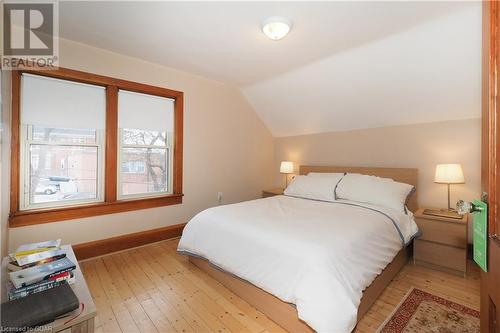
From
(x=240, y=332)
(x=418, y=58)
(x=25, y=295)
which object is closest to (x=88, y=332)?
(x=25, y=295)

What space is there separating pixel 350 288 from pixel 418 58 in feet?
7.56

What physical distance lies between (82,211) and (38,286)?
157cm

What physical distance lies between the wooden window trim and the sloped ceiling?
0.38 metres

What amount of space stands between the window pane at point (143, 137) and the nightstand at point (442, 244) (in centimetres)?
327

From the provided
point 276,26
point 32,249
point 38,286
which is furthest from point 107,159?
point 276,26

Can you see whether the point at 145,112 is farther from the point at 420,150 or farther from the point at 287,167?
the point at 420,150

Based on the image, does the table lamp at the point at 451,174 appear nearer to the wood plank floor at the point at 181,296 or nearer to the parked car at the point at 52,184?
the wood plank floor at the point at 181,296

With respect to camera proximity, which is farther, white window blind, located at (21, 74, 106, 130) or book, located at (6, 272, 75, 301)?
white window blind, located at (21, 74, 106, 130)

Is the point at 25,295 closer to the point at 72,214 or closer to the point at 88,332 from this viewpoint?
the point at 88,332

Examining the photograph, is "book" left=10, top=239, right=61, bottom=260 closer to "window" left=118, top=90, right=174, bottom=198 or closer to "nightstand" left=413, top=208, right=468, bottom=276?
"window" left=118, top=90, right=174, bottom=198

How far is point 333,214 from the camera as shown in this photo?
2299 millimetres

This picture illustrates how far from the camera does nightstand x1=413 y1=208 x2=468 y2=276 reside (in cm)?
225

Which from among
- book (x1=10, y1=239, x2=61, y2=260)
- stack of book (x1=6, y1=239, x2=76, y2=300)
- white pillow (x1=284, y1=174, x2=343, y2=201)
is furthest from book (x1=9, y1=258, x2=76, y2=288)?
white pillow (x1=284, y1=174, x2=343, y2=201)

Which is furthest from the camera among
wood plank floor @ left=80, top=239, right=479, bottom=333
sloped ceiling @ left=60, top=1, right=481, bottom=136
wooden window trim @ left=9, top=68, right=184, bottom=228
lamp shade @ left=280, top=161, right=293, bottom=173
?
lamp shade @ left=280, top=161, right=293, bottom=173
